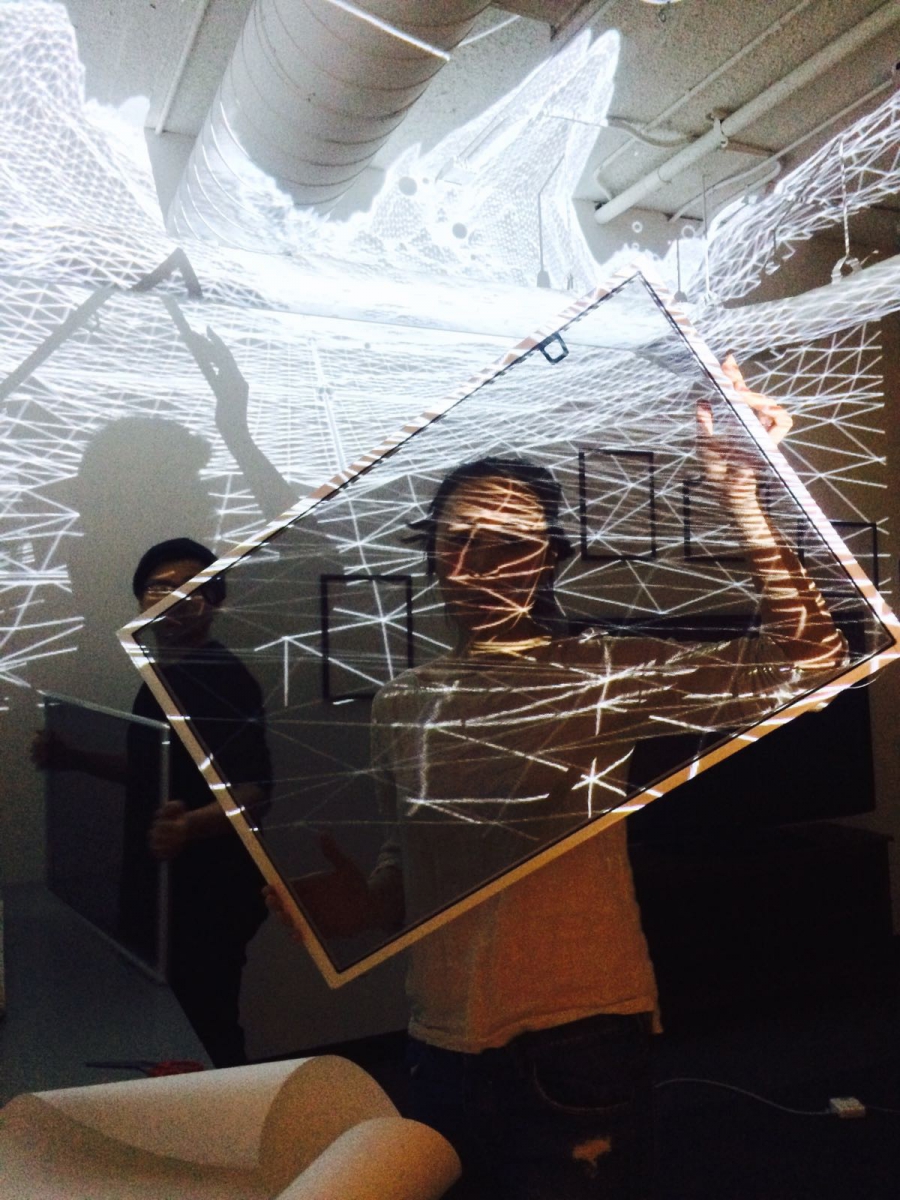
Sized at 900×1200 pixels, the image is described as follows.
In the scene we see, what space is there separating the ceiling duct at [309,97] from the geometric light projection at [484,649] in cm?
46

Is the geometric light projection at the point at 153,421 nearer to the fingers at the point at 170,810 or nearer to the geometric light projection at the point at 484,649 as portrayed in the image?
the fingers at the point at 170,810

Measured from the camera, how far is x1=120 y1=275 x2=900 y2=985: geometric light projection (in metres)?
1.11

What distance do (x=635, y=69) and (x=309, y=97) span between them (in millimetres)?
674

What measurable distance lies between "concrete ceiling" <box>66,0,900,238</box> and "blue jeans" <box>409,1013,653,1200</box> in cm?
147

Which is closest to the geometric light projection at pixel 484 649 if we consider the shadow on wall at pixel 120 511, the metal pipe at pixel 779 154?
the shadow on wall at pixel 120 511

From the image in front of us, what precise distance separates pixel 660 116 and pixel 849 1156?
82.3 inches

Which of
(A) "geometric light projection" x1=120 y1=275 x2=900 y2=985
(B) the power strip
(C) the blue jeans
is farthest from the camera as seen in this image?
(B) the power strip

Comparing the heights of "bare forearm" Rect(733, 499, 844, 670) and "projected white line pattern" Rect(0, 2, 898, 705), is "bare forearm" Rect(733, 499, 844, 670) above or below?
below

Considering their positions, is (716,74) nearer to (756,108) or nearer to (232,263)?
(756,108)

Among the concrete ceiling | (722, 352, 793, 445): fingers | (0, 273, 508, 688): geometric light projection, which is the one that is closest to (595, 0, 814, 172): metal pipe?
the concrete ceiling

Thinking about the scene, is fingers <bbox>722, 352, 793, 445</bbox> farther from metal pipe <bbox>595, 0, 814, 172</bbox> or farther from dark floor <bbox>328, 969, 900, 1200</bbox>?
dark floor <bbox>328, 969, 900, 1200</bbox>

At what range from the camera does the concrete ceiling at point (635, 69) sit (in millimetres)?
1568

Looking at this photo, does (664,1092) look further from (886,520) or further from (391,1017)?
(886,520)

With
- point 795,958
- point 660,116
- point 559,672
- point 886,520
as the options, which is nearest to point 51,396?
point 559,672
